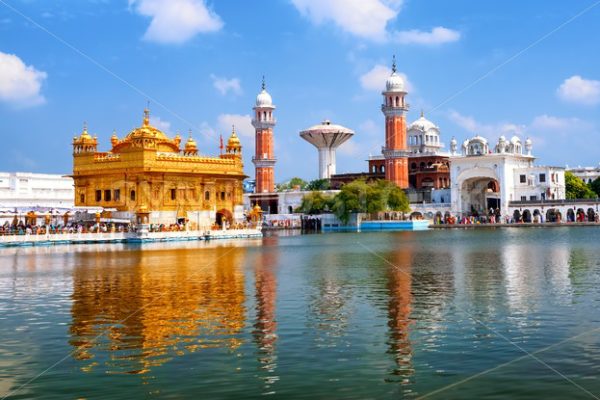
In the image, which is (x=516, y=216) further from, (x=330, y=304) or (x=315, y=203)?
(x=330, y=304)

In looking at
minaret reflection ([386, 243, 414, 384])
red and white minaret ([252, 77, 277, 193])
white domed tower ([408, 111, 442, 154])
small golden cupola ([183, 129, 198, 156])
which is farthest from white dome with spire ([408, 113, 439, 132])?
minaret reflection ([386, 243, 414, 384])

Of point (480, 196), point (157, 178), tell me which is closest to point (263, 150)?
point (480, 196)

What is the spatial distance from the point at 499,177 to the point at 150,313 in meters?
71.8

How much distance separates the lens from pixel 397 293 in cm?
1778

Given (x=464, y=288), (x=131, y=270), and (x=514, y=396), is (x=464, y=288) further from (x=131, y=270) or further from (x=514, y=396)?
(x=131, y=270)

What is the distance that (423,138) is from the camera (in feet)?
339

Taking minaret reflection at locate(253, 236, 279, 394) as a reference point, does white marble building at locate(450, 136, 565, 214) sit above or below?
above

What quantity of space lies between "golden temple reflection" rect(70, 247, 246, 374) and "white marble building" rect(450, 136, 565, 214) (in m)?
60.9

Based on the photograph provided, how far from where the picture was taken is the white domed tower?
338 ft

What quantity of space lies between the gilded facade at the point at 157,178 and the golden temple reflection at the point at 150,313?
1165 inches

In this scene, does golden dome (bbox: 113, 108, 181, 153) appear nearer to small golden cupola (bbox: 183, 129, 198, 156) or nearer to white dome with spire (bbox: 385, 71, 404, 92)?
small golden cupola (bbox: 183, 129, 198, 156)

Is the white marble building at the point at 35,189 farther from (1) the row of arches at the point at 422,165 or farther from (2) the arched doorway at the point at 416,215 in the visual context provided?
(1) the row of arches at the point at 422,165

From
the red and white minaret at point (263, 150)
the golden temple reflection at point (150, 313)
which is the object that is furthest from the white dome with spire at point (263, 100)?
the golden temple reflection at point (150, 313)

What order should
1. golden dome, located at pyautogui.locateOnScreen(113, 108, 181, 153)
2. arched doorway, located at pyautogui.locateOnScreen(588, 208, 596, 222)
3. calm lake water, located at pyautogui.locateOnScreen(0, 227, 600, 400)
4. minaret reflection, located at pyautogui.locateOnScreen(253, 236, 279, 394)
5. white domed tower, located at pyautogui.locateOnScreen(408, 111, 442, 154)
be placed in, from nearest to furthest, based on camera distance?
calm lake water, located at pyautogui.locateOnScreen(0, 227, 600, 400) < minaret reflection, located at pyautogui.locateOnScreen(253, 236, 279, 394) < golden dome, located at pyautogui.locateOnScreen(113, 108, 181, 153) < arched doorway, located at pyautogui.locateOnScreen(588, 208, 596, 222) < white domed tower, located at pyautogui.locateOnScreen(408, 111, 442, 154)
